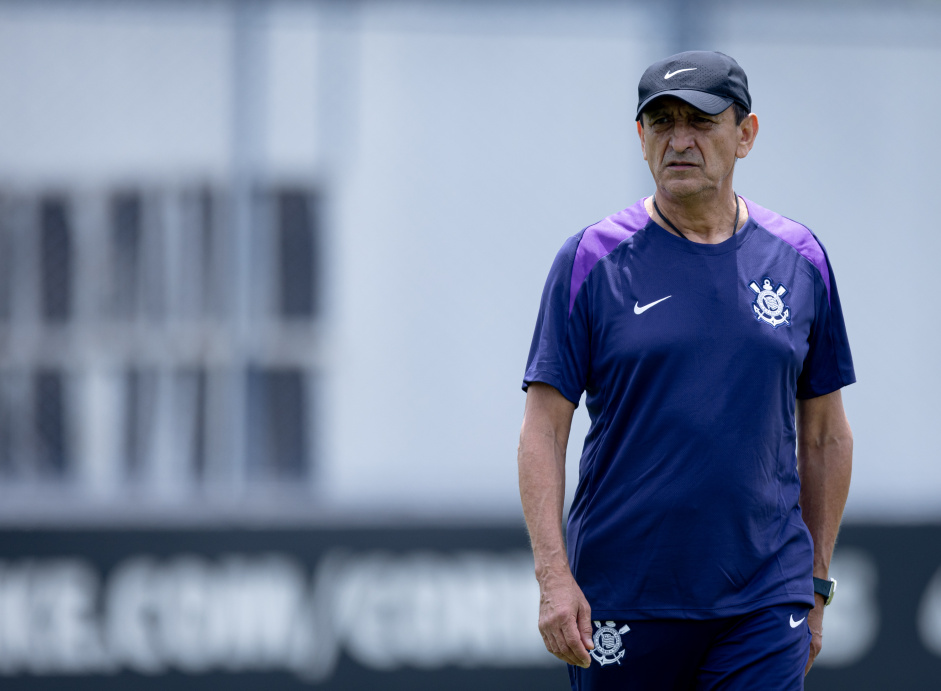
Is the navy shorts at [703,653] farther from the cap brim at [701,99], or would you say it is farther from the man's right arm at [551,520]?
the cap brim at [701,99]

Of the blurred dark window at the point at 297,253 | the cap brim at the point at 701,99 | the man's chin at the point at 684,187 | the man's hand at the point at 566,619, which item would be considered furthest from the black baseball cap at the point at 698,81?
the blurred dark window at the point at 297,253

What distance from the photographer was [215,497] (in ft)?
17.8

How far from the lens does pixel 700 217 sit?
2646 millimetres

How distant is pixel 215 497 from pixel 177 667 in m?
0.78

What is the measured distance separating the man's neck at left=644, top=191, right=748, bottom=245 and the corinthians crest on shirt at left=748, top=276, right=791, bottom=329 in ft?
0.48

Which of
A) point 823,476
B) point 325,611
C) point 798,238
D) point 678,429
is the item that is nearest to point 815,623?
point 823,476

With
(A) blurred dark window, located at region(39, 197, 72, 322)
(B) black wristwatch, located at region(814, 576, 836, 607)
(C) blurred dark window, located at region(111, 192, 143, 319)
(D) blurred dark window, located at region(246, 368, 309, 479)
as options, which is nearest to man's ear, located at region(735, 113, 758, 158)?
(B) black wristwatch, located at region(814, 576, 836, 607)

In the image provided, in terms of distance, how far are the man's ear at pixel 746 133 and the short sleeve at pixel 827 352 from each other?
1.05 ft

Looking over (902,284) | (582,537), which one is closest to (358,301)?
(902,284)

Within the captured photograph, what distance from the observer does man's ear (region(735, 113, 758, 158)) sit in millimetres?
2629

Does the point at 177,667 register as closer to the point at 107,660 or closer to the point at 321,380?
Answer: the point at 107,660

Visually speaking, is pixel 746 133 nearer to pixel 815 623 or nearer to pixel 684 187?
pixel 684 187

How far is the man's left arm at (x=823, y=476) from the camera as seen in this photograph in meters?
2.77

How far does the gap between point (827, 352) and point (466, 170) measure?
5.06 m
